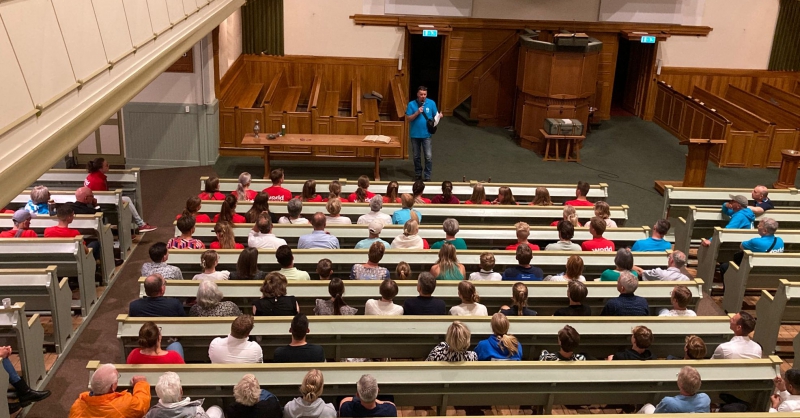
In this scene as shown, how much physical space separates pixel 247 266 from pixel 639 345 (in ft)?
10.7

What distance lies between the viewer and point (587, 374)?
16.6 ft

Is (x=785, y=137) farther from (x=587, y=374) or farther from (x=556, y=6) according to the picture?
(x=587, y=374)

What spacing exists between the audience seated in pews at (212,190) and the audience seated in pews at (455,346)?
14.1 ft

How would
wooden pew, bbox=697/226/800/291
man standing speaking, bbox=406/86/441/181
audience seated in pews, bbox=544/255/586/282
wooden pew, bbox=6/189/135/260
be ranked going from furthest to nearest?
1. man standing speaking, bbox=406/86/441/181
2. wooden pew, bbox=6/189/135/260
3. wooden pew, bbox=697/226/800/291
4. audience seated in pews, bbox=544/255/586/282

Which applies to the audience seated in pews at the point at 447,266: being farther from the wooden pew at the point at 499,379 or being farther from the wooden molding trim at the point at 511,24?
the wooden molding trim at the point at 511,24

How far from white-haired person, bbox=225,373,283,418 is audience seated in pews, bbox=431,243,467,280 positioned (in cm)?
240

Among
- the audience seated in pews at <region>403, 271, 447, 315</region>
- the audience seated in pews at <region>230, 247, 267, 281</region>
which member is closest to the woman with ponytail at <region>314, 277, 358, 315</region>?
the audience seated in pews at <region>403, 271, 447, 315</region>

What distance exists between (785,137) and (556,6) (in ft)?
17.8

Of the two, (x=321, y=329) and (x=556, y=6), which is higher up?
(x=556, y=6)

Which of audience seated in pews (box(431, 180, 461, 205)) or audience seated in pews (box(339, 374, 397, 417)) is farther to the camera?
audience seated in pews (box(431, 180, 461, 205))

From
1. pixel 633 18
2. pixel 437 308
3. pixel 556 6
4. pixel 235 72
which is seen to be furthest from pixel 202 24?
pixel 633 18

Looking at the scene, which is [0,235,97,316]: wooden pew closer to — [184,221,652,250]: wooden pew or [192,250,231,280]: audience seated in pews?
[184,221,652,250]: wooden pew

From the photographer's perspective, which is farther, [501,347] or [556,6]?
[556,6]

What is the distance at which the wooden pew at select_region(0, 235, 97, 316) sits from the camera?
21.9 ft
